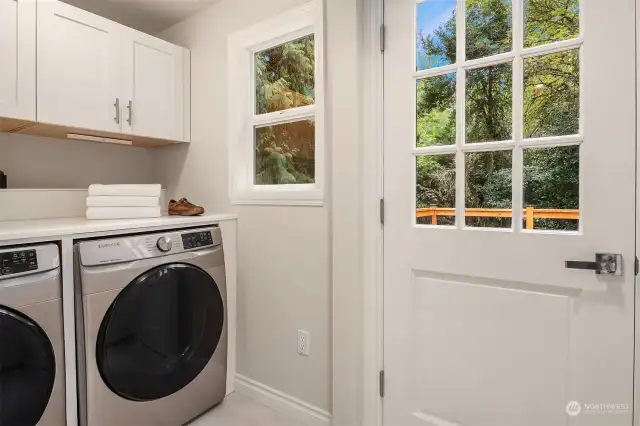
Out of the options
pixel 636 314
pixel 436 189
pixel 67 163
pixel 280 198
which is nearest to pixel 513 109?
pixel 436 189

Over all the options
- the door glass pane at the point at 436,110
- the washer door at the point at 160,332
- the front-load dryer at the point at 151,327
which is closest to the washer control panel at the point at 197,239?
the front-load dryer at the point at 151,327

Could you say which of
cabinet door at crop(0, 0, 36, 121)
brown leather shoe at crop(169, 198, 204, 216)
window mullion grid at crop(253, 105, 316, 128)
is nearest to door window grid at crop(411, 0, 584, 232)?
window mullion grid at crop(253, 105, 316, 128)

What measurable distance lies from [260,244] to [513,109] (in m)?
1.37

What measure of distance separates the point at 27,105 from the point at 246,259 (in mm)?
1281

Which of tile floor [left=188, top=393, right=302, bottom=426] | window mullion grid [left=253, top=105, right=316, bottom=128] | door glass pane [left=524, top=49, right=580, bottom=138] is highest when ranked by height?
window mullion grid [left=253, top=105, right=316, bottom=128]

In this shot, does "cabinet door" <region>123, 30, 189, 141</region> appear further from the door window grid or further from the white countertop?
the door window grid

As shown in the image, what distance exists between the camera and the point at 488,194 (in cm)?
139

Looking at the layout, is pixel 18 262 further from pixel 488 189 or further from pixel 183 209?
pixel 488 189

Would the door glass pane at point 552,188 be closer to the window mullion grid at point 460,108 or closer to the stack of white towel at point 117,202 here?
the window mullion grid at point 460,108

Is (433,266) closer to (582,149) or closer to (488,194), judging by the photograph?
(488,194)

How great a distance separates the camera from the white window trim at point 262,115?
1.77 m

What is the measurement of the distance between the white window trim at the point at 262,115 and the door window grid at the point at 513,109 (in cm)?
47

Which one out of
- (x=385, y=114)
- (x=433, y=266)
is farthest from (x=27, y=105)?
(x=433, y=266)

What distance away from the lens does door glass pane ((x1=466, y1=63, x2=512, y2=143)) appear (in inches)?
53.3
